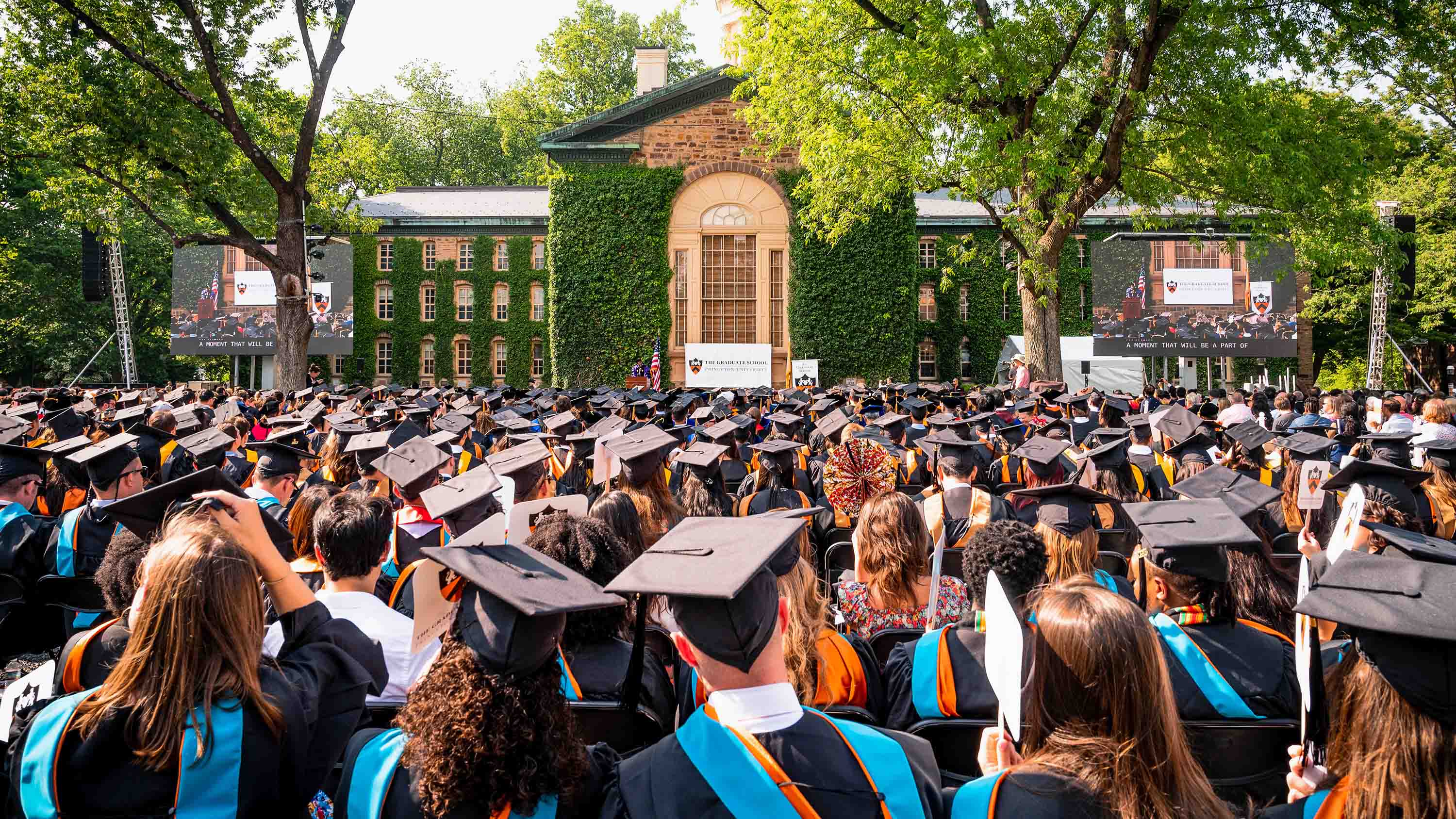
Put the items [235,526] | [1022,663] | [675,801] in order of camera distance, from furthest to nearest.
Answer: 1. [235,526]
2. [1022,663]
3. [675,801]

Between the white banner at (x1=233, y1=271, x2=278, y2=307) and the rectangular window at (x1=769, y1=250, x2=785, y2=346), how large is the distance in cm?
1873

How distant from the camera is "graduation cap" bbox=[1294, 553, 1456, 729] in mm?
1597

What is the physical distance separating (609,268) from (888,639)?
27848 millimetres

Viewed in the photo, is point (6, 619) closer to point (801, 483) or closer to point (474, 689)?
point (474, 689)

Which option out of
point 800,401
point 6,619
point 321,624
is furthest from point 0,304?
point 321,624

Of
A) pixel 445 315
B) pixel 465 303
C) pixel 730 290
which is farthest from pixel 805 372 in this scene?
pixel 445 315

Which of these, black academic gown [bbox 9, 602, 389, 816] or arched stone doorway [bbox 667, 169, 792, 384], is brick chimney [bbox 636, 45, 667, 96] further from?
black academic gown [bbox 9, 602, 389, 816]

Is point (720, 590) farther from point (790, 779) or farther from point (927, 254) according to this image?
point (927, 254)

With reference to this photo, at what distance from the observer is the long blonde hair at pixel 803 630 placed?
2.72 meters

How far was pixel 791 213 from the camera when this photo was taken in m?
30.7

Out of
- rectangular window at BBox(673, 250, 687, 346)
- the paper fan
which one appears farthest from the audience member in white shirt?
rectangular window at BBox(673, 250, 687, 346)

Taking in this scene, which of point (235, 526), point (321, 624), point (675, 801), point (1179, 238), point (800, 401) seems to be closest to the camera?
point (675, 801)

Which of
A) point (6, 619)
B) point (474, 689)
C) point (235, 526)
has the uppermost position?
point (235, 526)

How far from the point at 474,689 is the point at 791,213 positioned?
29.9 m
